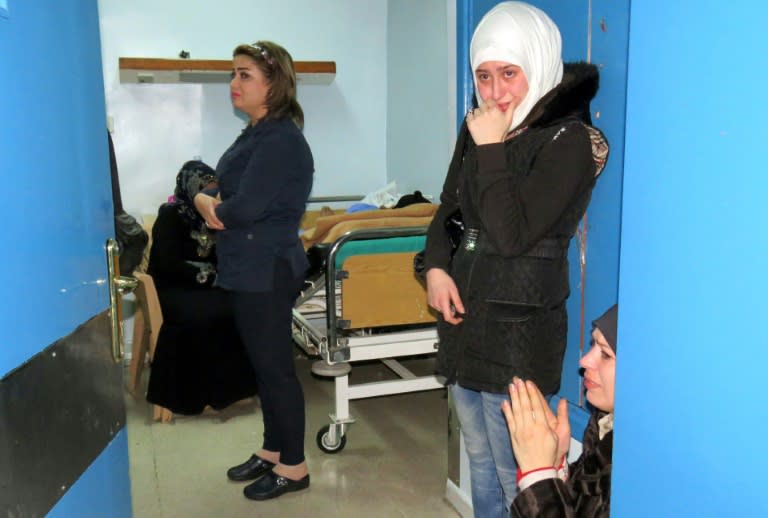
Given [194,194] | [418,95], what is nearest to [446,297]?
[194,194]

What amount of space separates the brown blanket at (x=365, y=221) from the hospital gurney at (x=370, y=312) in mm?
134

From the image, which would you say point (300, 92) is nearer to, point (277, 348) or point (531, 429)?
point (277, 348)

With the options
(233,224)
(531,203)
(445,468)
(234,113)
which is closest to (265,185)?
(233,224)

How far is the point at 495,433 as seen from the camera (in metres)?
1.54


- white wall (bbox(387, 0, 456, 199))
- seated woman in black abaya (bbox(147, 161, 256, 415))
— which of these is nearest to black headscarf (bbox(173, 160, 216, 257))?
seated woman in black abaya (bbox(147, 161, 256, 415))

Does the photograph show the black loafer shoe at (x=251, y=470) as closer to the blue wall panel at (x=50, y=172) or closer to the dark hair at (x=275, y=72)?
the dark hair at (x=275, y=72)

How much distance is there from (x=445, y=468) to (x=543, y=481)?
1.80 metres

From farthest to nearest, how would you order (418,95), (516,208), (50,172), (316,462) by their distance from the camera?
(418,95)
(316,462)
(516,208)
(50,172)

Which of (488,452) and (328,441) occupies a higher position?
(488,452)

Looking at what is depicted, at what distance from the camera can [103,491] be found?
47.2 inches

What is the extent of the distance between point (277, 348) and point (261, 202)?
500mm

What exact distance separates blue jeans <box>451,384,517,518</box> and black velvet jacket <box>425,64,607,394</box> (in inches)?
2.9

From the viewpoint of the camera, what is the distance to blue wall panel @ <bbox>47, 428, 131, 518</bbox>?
1.06 meters

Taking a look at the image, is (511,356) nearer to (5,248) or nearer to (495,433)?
(495,433)
